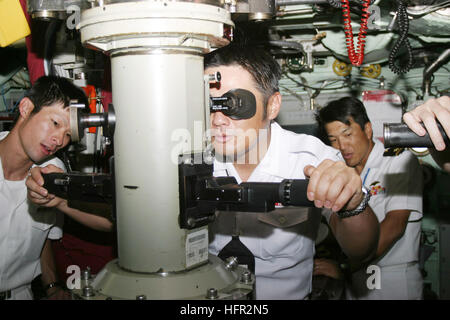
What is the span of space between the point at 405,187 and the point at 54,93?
238cm

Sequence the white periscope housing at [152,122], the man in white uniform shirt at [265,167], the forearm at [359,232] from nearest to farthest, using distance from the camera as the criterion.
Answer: the white periscope housing at [152,122] → the forearm at [359,232] → the man in white uniform shirt at [265,167]

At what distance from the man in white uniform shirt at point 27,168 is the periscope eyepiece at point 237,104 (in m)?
1.31

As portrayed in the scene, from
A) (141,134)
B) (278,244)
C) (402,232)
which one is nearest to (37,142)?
(278,244)

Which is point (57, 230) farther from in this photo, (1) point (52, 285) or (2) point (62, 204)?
(2) point (62, 204)

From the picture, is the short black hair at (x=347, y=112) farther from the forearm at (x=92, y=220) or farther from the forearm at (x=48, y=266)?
the forearm at (x=48, y=266)

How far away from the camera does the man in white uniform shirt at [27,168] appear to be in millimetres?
2154

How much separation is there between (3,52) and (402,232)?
330 centimetres

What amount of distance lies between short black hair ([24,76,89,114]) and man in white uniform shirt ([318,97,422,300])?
6.64 feet

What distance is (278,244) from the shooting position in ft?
5.99

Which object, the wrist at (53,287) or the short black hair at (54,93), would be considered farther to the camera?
the wrist at (53,287)

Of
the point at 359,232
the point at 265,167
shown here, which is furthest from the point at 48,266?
the point at 359,232

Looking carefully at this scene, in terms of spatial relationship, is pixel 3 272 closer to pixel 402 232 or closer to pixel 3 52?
pixel 3 52

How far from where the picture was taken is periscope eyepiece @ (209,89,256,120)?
1.01m

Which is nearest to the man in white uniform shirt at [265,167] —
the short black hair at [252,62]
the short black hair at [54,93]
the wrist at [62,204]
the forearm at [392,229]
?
the short black hair at [252,62]
